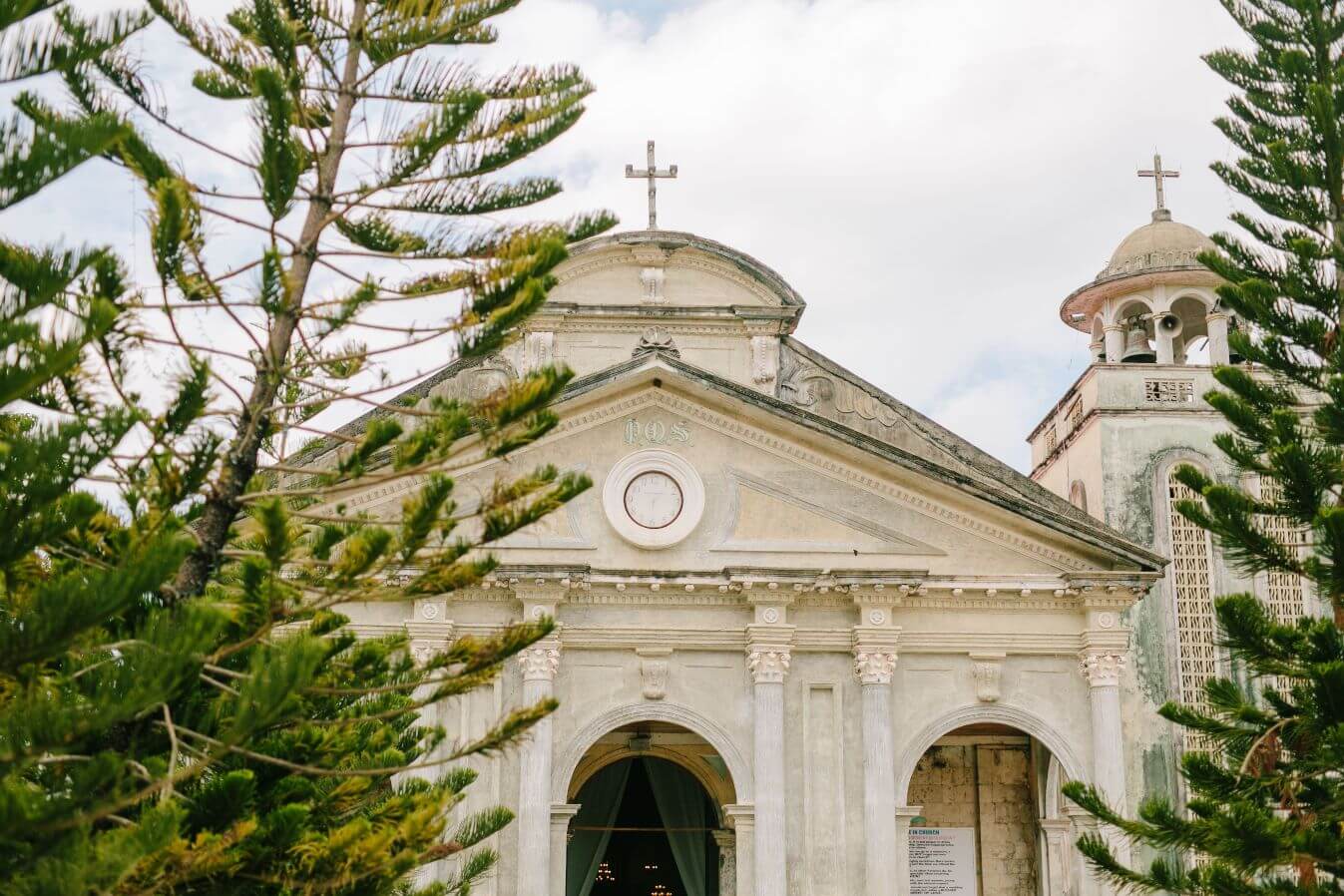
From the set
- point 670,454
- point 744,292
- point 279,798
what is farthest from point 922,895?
point 279,798

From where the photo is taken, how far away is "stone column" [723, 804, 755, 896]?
14812mm

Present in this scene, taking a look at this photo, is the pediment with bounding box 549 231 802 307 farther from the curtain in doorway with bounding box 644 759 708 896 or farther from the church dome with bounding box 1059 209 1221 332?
the curtain in doorway with bounding box 644 759 708 896

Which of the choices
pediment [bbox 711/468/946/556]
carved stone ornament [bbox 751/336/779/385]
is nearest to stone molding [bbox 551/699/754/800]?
pediment [bbox 711/468/946/556]

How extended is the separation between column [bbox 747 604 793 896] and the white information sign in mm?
3193

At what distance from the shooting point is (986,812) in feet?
58.0

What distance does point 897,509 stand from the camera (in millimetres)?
15664

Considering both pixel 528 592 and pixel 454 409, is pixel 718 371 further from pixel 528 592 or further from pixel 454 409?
pixel 454 409

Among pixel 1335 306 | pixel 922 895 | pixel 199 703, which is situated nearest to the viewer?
pixel 199 703

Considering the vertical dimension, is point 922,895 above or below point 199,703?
below

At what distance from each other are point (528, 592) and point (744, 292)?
Answer: 4.66 metres

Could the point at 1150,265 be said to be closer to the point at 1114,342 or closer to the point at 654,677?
the point at 1114,342

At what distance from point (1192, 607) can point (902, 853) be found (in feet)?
15.1

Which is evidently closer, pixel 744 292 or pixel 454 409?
pixel 454 409

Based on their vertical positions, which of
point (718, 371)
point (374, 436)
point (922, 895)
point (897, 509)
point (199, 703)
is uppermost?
point (718, 371)
